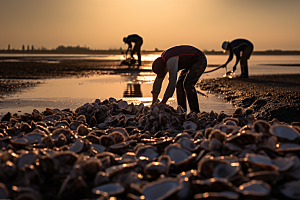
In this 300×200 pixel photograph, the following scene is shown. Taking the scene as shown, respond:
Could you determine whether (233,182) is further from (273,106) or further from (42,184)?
(273,106)

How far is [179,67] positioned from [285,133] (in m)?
2.84

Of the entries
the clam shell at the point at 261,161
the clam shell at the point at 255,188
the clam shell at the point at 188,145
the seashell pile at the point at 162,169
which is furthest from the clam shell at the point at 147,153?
the clam shell at the point at 255,188

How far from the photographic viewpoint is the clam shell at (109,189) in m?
1.79

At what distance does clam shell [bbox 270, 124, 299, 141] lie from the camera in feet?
7.67

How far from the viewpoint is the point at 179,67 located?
5004 mm

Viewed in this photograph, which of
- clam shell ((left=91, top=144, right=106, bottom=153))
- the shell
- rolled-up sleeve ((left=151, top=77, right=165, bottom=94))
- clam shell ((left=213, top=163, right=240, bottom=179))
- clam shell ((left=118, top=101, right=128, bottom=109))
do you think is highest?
rolled-up sleeve ((left=151, top=77, right=165, bottom=94))

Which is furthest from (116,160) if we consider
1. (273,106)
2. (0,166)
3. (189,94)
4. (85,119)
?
(273,106)

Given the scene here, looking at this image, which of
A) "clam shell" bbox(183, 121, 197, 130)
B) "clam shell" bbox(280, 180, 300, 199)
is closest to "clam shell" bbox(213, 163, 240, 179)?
"clam shell" bbox(280, 180, 300, 199)

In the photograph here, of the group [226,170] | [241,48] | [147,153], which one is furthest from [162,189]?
[241,48]

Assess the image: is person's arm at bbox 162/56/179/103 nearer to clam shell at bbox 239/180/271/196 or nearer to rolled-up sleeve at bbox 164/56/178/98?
rolled-up sleeve at bbox 164/56/178/98

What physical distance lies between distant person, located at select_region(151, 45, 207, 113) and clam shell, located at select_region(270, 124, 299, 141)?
7.86ft

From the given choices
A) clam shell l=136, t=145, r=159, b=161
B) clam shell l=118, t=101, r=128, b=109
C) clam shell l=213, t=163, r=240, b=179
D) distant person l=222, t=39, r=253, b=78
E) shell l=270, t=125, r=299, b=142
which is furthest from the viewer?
distant person l=222, t=39, r=253, b=78

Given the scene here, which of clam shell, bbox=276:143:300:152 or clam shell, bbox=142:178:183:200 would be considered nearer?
clam shell, bbox=142:178:183:200

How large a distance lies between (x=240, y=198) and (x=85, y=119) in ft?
10.6
